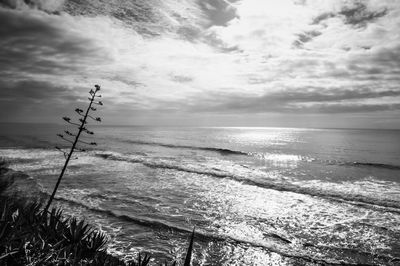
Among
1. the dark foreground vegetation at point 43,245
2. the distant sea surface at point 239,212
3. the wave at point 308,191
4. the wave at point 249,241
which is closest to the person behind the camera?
the dark foreground vegetation at point 43,245

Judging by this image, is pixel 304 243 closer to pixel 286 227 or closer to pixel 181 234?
pixel 286 227

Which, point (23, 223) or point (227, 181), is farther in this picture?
point (227, 181)

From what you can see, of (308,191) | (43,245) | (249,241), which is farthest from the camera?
(308,191)

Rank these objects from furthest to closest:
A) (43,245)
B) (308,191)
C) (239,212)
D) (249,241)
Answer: (308,191) < (239,212) < (249,241) < (43,245)

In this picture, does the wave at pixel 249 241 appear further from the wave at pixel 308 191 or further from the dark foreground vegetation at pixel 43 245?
the wave at pixel 308 191

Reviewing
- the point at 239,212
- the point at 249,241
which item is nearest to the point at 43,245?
the point at 249,241

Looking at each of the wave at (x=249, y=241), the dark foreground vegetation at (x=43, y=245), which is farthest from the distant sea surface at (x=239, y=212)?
the dark foreground vegetation at (x=43, y=245)

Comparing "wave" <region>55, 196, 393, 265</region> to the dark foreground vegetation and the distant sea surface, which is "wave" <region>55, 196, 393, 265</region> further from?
the dark foreground vegetation

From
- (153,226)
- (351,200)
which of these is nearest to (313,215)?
(351,200)

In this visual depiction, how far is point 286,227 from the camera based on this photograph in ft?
38.7

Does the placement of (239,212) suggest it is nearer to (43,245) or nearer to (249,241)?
(249,241)

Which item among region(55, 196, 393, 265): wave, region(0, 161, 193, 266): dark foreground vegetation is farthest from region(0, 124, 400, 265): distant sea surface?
region(0, 161, 193, 266): dark foreground vegetation

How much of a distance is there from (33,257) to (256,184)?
725 inches

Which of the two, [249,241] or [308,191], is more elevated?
[308,191]
